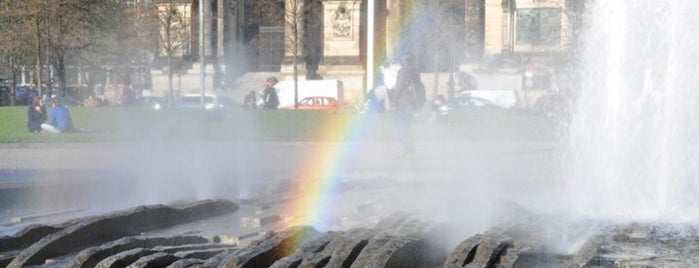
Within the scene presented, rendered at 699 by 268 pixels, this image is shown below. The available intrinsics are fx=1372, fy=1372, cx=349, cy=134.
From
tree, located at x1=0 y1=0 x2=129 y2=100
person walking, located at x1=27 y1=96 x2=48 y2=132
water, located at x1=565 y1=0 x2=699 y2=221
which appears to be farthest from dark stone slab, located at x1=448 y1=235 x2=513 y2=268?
tree, located at x1=0 y1=0 x2=129 y2=100

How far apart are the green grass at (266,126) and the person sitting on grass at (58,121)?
0.51 metres

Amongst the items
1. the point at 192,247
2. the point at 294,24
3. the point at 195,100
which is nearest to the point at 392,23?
the point at 294,24

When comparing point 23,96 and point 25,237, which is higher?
point 25,237

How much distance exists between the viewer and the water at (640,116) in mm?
11039

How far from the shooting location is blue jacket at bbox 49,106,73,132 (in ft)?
97.2

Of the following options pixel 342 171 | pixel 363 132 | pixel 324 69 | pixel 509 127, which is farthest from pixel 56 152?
pixel 324 69

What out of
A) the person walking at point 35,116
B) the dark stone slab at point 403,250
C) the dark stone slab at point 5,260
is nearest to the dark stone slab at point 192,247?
the dark stone slab at point 5,260

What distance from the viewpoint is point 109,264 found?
274 inches

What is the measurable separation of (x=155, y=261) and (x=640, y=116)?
5929 mm

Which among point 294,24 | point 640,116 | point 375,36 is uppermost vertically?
point 294,24

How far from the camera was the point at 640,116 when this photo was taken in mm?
11750

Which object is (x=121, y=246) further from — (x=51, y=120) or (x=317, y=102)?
(x=317, y=102)

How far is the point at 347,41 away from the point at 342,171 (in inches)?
1573

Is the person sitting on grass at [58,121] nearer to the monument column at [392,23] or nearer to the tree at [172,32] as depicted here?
the tree at [172,32]
